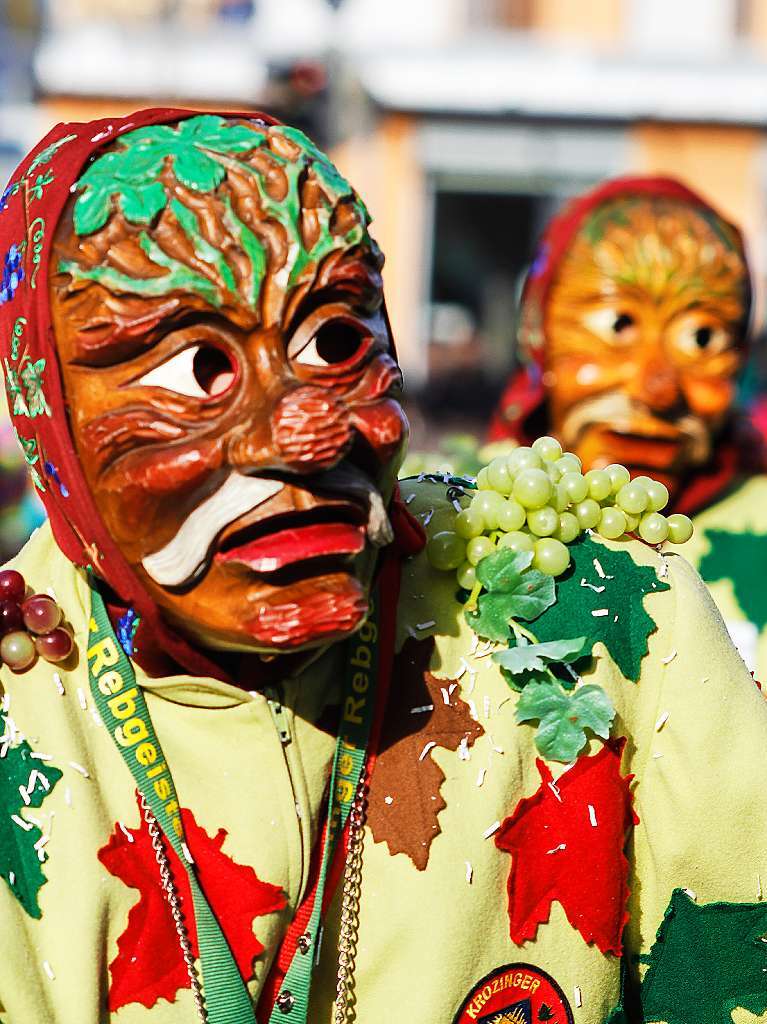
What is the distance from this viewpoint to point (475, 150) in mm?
12625

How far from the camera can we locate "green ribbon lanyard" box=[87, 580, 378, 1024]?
177 cm

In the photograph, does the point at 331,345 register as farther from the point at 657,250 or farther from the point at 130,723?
the point at 657,250

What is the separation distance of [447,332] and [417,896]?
1465 cm

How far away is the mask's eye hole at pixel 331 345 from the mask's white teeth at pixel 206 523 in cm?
16

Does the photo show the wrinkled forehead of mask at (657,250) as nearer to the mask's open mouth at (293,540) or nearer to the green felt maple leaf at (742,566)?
the green felt maple leaf at (742,566)

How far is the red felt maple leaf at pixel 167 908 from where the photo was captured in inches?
70.7

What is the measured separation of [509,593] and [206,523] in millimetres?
480

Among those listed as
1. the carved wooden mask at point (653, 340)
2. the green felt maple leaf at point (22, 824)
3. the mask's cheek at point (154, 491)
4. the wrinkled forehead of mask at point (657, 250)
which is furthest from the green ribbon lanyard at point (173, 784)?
the wrinkled forehead of mask at point (657, 250)

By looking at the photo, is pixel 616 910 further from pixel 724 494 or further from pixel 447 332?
pixel 447 332

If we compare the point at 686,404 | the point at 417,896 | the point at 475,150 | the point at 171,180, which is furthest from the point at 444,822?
the point at 475,150

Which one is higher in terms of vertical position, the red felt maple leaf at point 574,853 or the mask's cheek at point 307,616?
the mask's cheek at point 307,616

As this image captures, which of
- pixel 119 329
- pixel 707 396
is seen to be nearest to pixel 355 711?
pixel 119 329

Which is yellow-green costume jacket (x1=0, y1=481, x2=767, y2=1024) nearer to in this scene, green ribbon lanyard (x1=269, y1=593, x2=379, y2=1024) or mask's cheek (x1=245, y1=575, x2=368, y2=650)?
green ribbon lanyard (x1=269, y1=593, x2=379, y2=1024)

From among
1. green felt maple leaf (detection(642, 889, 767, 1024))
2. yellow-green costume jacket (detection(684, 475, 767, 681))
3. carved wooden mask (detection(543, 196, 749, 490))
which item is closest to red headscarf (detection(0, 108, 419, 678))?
green felt maple leaf (detection(642, 889, 767, 1024))
